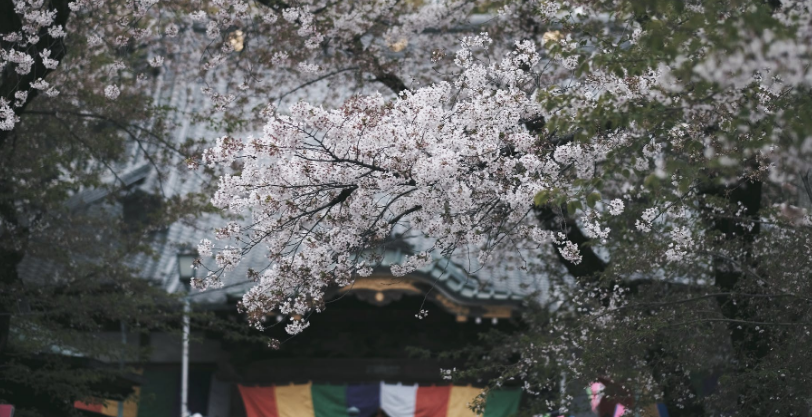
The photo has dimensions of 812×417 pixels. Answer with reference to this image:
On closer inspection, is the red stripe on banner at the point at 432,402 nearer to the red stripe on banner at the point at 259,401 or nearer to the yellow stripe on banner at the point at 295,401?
the yellow stripe on banner at the point at 295,401

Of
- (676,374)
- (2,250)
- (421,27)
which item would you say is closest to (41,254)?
(2,250)

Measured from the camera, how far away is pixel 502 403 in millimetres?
12016

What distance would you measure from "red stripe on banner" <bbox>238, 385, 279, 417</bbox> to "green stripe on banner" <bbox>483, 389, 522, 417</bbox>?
108 inches

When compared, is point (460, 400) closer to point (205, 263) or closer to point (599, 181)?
point (205, 263)

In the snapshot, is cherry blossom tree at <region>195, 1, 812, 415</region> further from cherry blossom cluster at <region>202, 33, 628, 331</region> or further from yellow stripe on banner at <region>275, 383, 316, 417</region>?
yellow stripe on banner at <region>275, 383, 316, 417</region>

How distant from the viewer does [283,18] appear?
8.77 metres

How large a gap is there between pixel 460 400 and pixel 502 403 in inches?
21.4

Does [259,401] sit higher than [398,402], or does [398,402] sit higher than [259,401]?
[259,401]

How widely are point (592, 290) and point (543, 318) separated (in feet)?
3.30

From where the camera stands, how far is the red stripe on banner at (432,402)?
1193 centimetres

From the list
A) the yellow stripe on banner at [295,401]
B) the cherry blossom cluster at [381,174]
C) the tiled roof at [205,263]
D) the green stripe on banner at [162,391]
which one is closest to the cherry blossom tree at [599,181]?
the cherry blossom cluster at [381,174]

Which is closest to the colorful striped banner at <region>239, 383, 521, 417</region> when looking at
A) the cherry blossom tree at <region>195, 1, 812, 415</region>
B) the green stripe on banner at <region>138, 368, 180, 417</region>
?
the green stripe on banner at <region>138, 368, 180, 417</region>

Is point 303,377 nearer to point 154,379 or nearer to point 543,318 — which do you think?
point 154,379

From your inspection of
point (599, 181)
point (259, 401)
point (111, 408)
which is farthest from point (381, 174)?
point (111, 408)
